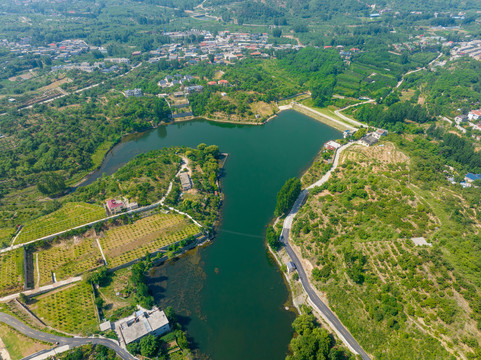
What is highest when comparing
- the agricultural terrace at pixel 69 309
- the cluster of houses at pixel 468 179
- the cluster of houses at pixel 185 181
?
the cluster of houses at pixel 468 179

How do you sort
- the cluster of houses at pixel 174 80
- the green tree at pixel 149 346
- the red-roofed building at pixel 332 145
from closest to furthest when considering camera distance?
the green tree at pixel 149 346 → the red-roofed building at pixel 332 145 → the cluster of houses at pixel 174 80

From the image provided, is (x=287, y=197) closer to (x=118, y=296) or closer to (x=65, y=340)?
(x=118, y=296)

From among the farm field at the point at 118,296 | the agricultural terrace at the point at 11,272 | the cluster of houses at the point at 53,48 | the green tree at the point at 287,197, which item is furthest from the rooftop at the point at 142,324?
the cluster of houses at the point at 53,48

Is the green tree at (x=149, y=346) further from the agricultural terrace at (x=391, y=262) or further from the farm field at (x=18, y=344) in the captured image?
the agricultural terrace at (x=391, y=262)

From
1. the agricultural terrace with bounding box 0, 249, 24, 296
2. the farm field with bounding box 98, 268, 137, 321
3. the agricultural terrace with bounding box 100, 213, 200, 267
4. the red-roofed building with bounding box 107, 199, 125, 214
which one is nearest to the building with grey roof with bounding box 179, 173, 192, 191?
the agricultural terrace with bounding box 100, 213, 200, 267

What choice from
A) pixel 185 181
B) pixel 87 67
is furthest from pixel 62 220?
pixel 87 67

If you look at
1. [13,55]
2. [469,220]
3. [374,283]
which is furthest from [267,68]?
[13,55]
